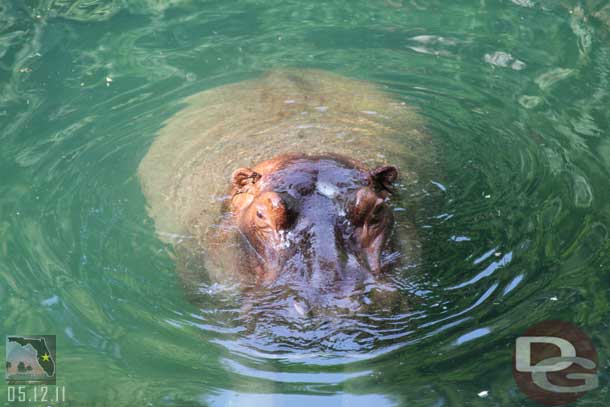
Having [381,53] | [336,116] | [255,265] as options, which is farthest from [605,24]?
[255,265]

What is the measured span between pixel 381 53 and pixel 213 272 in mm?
4817

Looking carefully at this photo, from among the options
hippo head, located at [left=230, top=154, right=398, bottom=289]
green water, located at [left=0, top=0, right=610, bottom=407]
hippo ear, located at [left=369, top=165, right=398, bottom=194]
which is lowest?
green water, located at [left=0, top=0, right=610, bottom=407]

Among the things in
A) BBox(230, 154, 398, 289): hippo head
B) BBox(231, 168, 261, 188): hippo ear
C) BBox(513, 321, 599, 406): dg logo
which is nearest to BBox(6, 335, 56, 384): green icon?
BBox(230, 154, 398, 289): hippo head

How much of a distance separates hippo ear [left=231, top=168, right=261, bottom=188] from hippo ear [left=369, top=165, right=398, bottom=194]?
92 centimetres

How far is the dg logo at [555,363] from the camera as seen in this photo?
185 inches

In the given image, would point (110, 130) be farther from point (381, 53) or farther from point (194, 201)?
point (381, 53)

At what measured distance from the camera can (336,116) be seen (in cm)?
778

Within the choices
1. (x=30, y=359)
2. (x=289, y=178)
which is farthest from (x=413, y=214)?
(x=30, y=359)

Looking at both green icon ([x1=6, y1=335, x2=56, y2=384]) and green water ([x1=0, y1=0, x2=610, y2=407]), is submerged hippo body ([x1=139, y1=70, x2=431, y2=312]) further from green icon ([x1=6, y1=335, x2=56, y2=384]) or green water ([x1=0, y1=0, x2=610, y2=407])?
green icon ([x1=6, y1=335, x2=56, y2=384])

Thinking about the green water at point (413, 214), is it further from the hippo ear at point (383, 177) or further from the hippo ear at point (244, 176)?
the hippo ear at point (244, 176)

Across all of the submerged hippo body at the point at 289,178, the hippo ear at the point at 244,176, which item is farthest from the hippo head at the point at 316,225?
the hippo ear at the point at 244,176

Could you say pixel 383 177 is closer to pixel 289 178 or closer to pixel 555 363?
pixel 289 178

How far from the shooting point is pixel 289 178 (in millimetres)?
5578

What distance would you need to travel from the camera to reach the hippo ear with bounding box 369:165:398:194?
598 cm
